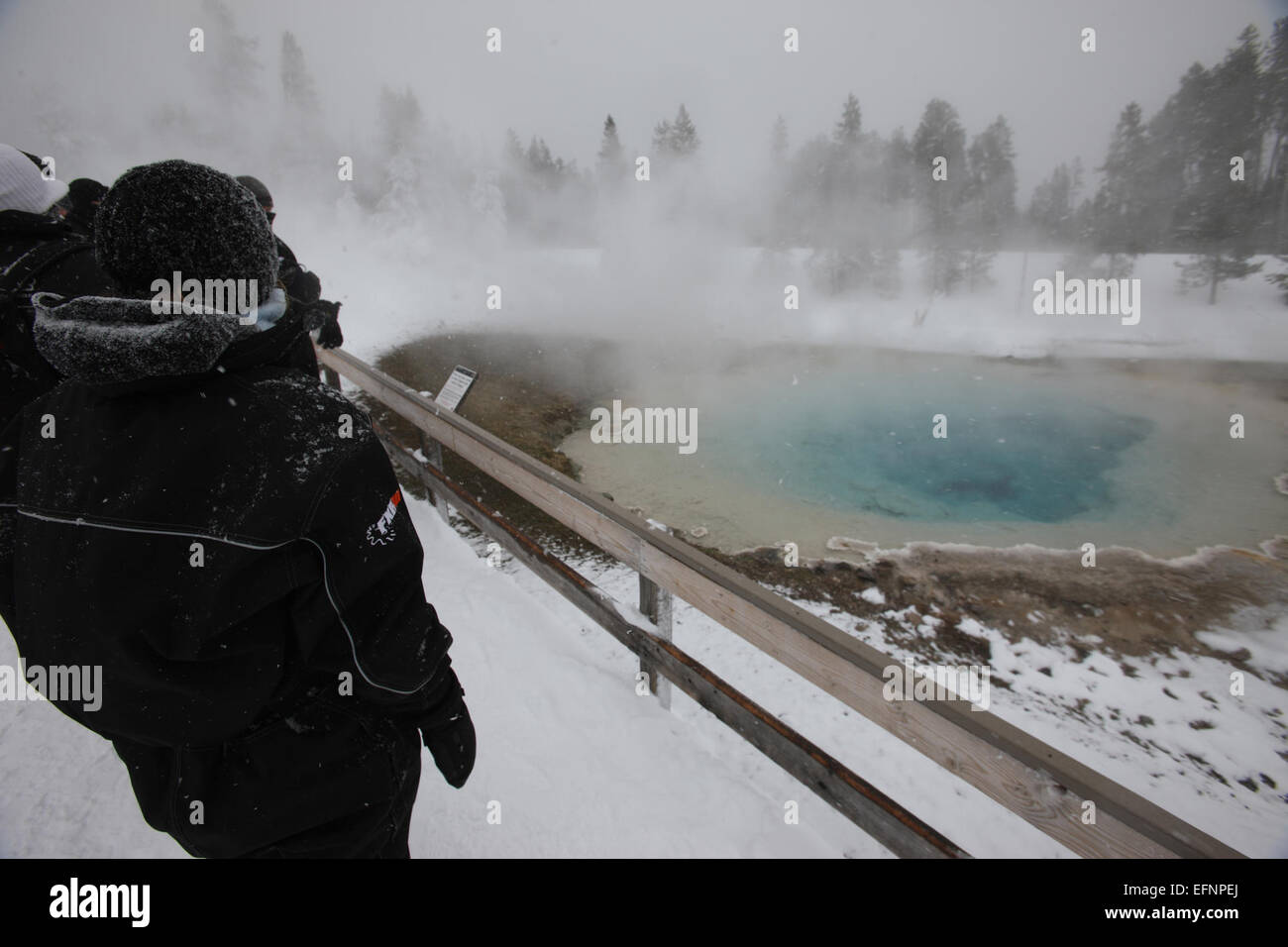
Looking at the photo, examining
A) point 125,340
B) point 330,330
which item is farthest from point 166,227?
point 330,330

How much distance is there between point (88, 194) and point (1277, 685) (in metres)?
11.1

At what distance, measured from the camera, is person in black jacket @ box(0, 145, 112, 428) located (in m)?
2.37

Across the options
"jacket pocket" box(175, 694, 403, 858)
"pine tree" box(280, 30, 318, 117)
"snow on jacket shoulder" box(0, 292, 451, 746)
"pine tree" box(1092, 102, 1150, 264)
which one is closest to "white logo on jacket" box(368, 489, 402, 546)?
"snow on jacket shoulder" box(0, 292, 451, 746)

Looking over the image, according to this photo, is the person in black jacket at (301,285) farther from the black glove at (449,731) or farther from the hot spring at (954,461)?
the hot spring at (954,461)

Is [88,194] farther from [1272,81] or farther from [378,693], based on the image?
[1272,81]

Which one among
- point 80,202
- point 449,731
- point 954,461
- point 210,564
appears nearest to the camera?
point 210,564

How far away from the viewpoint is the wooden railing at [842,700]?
5.48ft

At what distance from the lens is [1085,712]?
562 centimetres

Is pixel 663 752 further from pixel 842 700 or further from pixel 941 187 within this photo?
pixel 941 187

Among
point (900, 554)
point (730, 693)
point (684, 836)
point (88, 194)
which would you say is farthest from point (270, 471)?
point (900, 554)

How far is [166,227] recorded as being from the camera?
1.31 meters

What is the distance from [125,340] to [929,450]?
1384cm

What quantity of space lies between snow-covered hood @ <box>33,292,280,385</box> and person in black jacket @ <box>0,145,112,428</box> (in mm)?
1580

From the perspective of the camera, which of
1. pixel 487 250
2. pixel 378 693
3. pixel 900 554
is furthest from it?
pixel 487 250
